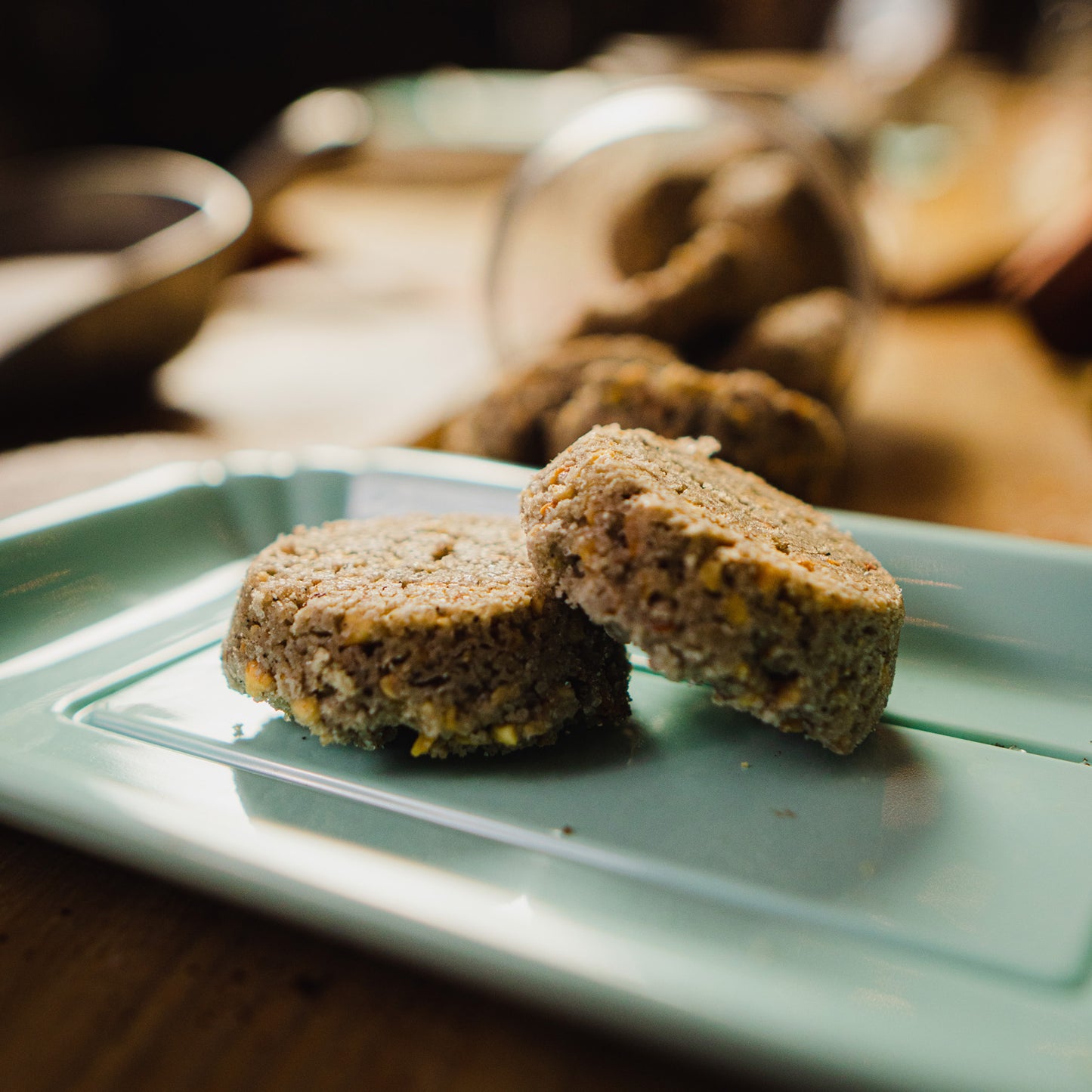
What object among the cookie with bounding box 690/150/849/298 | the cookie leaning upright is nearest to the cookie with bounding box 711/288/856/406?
the cookie with bounding box 690/150/849/298

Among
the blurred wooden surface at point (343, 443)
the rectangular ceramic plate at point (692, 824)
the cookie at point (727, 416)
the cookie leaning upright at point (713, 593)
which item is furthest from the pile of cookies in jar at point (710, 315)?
the cookie leaning upright at point (713, 593)

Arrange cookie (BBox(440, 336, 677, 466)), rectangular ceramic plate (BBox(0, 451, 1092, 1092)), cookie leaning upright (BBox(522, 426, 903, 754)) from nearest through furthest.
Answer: rectangular ceramic plate (BBox(0, 451, 1092, 1092)) < cookie leaning upright (BBox(522, 426, 903, 754)) < cookie (BBox(440, 336, 677, 466))

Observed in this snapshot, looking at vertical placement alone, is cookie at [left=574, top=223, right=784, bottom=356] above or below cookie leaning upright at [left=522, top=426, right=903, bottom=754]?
below

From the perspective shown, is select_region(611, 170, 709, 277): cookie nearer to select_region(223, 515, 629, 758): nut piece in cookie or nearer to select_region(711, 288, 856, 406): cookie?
select_region(711, 288, 856, 406): cookie

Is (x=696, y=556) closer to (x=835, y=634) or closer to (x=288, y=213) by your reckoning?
(x=835, y=634)

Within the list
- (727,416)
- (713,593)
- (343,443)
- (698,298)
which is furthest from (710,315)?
(713,593)

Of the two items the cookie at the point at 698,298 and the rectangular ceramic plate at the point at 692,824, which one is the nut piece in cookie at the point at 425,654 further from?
the cookie at the point at 698,298

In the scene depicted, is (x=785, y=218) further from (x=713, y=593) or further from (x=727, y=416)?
(x=713, y=593)
